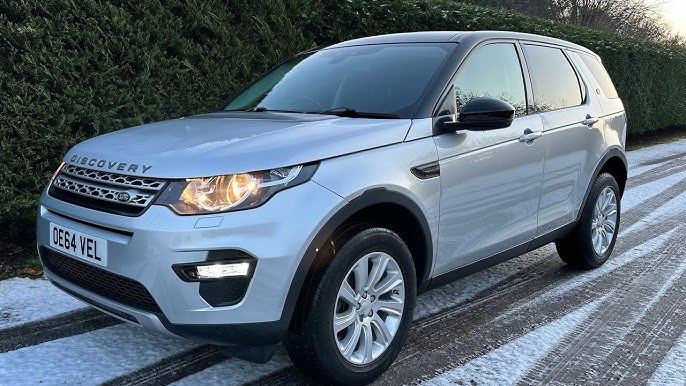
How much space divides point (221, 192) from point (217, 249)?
0.78 feet

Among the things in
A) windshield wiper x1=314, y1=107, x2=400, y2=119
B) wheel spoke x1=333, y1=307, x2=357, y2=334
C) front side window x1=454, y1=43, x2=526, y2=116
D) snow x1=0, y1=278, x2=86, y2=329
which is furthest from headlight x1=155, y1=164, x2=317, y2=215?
snow x1=0, y1=278, x2=86, y2=329

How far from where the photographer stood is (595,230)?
4844mm

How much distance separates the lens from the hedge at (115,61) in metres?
4.76

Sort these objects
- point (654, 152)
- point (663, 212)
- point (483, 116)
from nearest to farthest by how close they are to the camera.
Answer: point (483, 116) → point (663, 212) → point (654, 152)

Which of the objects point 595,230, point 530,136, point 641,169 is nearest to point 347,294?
point 530,136

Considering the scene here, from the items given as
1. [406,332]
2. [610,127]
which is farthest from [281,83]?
[610,127]

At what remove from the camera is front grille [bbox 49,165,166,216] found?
252cm

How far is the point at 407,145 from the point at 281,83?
134 cm

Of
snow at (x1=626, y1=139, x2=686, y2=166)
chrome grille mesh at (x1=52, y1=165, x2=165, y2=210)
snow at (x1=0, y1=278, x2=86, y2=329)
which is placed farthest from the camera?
snow at (x1=626, y1=139, x2=686, y2=166)

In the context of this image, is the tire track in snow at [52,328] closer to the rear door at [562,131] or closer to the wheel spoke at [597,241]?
the rear door at [562,131]

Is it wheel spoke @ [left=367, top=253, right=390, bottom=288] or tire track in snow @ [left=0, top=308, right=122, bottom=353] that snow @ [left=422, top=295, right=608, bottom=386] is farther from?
tire track in snow @ [left=0, top=308, right=122, bottom=353]

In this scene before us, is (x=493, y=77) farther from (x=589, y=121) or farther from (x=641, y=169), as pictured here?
(x=641, y=169)

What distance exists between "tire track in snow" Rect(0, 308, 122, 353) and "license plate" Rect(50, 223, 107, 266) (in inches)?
31.7

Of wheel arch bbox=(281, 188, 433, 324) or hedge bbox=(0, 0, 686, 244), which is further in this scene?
hedge bbox=(0, 0, 686, 244)
